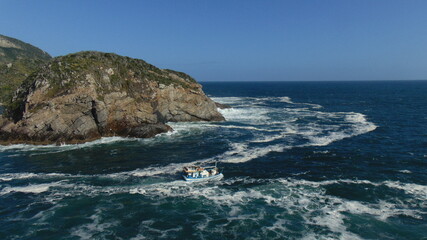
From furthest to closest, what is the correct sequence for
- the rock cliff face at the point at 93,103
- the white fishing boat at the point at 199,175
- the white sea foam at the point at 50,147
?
the rock cliff face at the point at 93,103, the white sea foam at the point at 50,147, the white fishing boat at the point at 199,175

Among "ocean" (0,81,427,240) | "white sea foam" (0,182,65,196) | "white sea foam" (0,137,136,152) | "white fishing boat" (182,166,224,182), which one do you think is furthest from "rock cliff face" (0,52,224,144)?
"white fishing boat" (182,166,224,182)

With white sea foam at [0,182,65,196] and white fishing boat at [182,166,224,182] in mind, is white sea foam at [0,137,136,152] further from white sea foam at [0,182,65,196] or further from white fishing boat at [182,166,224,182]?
white fishing boat at [182,166,224,182]

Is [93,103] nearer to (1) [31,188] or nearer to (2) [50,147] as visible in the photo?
(2) [50,147]

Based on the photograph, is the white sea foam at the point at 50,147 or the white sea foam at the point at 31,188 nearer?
the white sea foam at the point at 31,188

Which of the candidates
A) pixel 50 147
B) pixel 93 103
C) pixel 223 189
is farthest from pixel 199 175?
pixel 93 103

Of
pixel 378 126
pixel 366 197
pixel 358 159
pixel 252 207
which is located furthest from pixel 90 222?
pixel 378 126

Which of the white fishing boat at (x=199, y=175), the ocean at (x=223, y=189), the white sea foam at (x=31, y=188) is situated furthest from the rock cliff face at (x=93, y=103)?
the white fishing boat at (x=199, y=175)

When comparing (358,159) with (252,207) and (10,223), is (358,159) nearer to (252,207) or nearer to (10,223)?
(252,207)

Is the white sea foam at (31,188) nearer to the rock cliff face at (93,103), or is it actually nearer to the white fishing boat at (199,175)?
the white fishing boat at (199,175)
